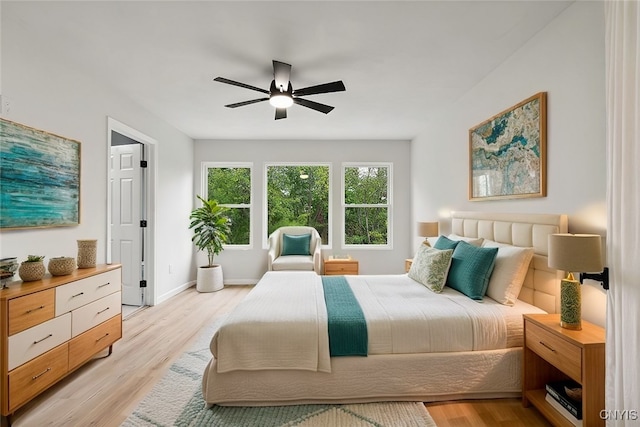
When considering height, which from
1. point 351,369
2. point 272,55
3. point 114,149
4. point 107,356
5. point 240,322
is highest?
point 272,55

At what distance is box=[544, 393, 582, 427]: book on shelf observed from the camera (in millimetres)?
1509

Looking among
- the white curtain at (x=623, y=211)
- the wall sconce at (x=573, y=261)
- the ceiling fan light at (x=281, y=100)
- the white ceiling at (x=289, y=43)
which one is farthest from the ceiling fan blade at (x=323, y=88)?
the wall sconce at (x=573, y=261)

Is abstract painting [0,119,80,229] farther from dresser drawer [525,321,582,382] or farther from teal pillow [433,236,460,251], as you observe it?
dresser drawer [525,321,582,382]

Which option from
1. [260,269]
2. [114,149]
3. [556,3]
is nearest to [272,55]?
Result: [556,3]

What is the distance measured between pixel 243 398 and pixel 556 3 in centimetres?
324

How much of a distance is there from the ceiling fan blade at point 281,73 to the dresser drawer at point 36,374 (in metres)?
2.53

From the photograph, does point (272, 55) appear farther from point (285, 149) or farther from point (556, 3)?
point (285, 149)

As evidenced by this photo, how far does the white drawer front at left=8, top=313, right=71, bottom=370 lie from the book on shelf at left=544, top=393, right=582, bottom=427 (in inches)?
121

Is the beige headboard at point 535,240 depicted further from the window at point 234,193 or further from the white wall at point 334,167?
the window at point 234,193

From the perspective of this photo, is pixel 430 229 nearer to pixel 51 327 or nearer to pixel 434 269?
pixel 434 269

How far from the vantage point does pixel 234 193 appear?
5.35m

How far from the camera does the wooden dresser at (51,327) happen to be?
5.37ft

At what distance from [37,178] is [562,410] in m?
3.77

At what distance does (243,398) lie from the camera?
5.99 ft
